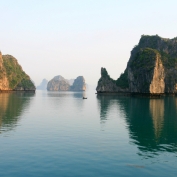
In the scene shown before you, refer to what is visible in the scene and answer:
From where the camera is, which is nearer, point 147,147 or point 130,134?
point 147,147

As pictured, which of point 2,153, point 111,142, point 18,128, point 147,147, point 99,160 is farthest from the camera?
point 18,128

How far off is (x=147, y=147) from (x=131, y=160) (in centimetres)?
697

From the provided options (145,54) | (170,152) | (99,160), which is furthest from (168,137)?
(145,54)

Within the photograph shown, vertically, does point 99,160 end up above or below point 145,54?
below

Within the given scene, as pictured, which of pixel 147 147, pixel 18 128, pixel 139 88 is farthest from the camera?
pixel 139 88

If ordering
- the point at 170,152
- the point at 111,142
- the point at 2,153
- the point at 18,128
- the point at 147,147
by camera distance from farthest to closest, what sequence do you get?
the point at 18,128
the point at 111,142
the point at 147,147
the point at 170,152
the point at 2,153

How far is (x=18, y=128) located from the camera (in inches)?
1799

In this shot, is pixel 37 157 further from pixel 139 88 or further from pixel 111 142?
pixel 139 88

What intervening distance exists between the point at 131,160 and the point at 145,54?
177081 millimetres

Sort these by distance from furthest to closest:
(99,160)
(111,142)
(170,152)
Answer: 1. (111,142)
2. (170,152)
3. (99,160)

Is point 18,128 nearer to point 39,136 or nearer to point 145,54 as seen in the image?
point 39,136

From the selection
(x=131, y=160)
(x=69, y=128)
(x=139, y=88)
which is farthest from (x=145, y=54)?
(x=131, y=160)

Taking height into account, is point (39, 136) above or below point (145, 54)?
below

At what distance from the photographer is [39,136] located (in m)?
39.3
